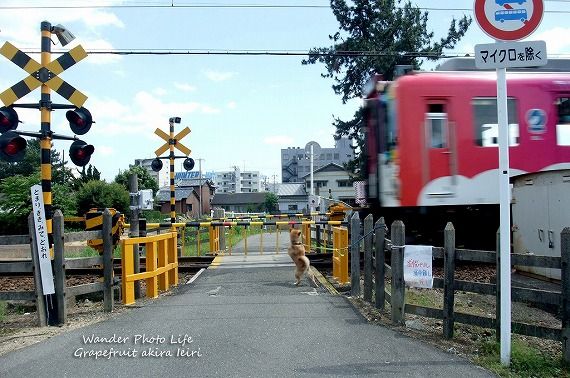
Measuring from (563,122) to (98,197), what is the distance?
1249 inches

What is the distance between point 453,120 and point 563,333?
22.5 feet

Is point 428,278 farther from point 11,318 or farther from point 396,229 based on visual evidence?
point 11,318

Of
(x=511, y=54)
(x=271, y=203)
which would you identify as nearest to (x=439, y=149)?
(x=511, y=54)

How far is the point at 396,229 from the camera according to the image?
6684mm

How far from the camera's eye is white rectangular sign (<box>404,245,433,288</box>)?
625 cm

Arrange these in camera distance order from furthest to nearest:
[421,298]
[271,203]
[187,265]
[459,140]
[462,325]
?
[271,203] → [187,265] → [459,140] → [421,298] → [462,325]

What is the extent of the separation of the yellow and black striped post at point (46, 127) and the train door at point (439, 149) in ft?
22.7

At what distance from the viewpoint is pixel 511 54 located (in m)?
5.14

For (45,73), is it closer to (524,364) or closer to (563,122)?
(524,364)

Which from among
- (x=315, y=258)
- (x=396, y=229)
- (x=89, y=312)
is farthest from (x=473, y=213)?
(x=89, y=312)

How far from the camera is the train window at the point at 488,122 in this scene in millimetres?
11180

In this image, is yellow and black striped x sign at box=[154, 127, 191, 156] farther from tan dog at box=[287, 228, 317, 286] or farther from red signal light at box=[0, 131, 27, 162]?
red signal light at box=[0, 131, 27, 162]

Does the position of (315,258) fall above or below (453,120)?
below

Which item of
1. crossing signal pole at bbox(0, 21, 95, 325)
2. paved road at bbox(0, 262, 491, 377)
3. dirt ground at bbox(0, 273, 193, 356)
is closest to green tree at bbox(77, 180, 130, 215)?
dirt ground at bbox(0, 273, 193, 356)
